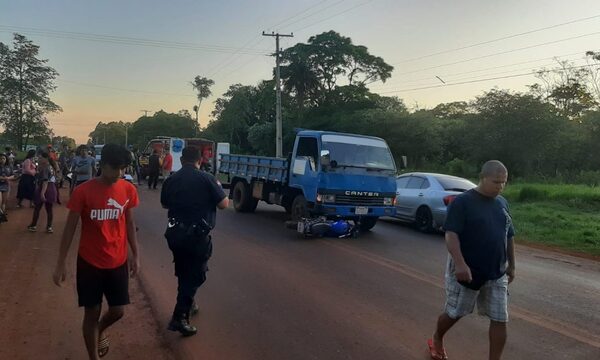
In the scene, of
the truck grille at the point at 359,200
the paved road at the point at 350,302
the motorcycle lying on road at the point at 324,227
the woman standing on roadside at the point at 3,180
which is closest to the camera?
the paved road at the point at 350,302

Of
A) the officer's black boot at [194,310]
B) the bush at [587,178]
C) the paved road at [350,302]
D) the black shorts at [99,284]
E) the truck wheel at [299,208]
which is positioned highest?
the bush at [587,178]

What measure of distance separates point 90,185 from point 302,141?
876 cm

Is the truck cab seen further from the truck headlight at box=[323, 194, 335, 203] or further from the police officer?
the police officer

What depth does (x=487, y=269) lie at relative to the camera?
156 inches

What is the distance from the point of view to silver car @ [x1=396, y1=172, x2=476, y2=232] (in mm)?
12242

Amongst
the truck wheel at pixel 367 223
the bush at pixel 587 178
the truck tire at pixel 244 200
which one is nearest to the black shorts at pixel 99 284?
the truck wheel at pixel 367 223

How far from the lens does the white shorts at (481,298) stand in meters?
3.96

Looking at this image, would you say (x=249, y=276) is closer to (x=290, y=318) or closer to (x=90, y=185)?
(x=290, y=318)

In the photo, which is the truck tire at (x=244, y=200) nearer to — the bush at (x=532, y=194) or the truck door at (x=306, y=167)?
the truck door at (x=306, y=167)

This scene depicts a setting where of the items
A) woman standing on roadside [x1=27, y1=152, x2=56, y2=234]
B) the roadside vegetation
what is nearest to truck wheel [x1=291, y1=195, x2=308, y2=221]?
woman standing on roadside [x1=27, y1=152, x2=56, y2=234]

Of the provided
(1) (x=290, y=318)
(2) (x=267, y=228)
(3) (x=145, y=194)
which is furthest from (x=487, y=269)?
(3) (x=145, y=194)

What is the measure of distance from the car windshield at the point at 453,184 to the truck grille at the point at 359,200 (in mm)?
2004

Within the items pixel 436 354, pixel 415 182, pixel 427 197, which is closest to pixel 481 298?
pixel 436 354

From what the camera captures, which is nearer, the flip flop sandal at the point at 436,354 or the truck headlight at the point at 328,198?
the flip flop sandal at the point at 436,354
